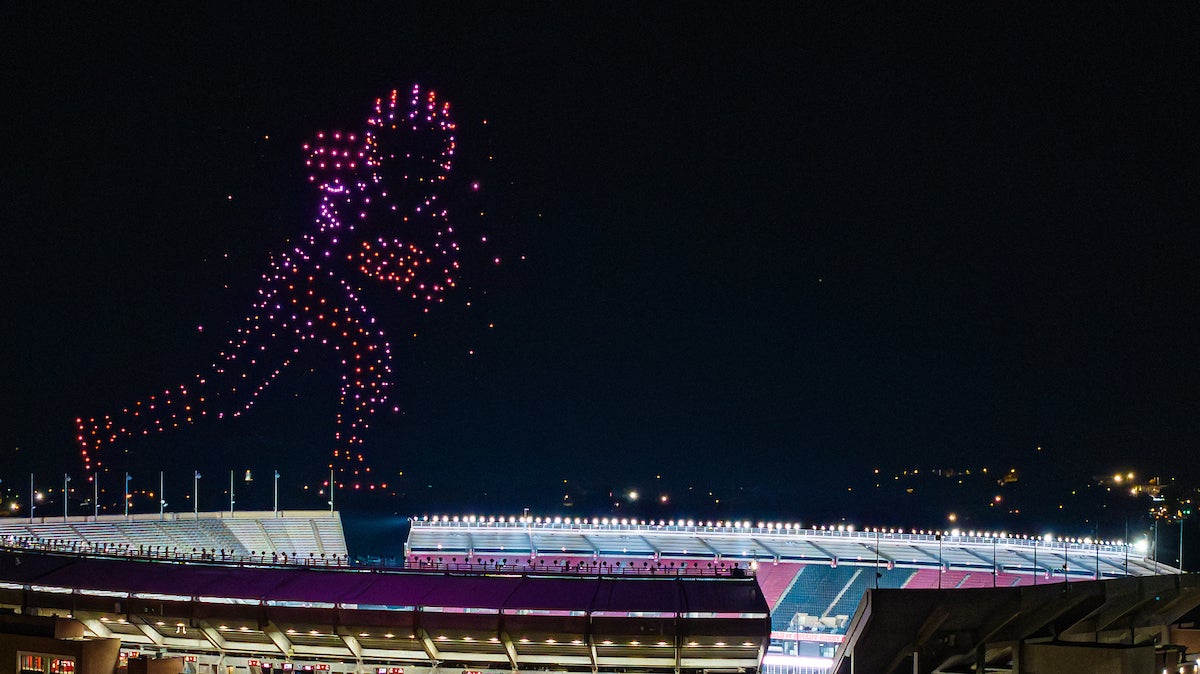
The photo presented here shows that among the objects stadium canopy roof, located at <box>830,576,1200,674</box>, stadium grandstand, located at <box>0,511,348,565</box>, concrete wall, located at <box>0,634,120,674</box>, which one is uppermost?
stadium grandstand, located at <box>0,511,348,565</box>

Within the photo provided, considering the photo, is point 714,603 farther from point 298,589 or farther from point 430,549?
point 430,549

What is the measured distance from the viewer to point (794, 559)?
3091 centimetres

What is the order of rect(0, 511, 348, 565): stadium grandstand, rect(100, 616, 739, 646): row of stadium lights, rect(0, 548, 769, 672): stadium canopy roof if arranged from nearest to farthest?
1. rect(0, 548, 769, 672): stadium canopy roof
2. rect(100, 616, 739, 646): row of stadium lights
3. rect(0, 511, 348, 565): stadium grandstand

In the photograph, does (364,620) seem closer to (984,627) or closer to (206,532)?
(984,627)

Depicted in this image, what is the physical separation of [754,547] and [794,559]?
3.06m

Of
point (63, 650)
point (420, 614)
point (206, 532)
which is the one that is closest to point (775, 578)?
point (420, 614)

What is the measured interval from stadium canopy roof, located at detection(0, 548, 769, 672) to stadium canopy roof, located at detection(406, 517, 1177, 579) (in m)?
9.66

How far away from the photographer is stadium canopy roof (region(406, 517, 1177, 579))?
31.1 m

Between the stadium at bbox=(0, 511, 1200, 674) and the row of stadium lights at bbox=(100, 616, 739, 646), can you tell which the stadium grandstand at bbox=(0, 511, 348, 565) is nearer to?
the stadium at bbox=(0, 511, 1200, 674)

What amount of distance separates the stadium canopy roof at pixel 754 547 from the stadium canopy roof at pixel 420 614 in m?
9.66

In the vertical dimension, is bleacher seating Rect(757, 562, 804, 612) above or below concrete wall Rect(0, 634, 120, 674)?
above

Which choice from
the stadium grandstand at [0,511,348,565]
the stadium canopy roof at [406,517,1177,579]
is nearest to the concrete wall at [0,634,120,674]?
the stadium canopy roof at [406,517,1177,579]

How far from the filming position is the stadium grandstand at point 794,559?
27.2 meters

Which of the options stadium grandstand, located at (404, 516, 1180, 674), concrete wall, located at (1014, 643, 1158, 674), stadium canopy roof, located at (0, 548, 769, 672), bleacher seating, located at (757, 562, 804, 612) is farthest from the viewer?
bleacher seating, located at (757, 562, 804, 612)
